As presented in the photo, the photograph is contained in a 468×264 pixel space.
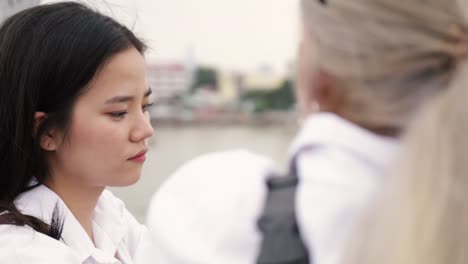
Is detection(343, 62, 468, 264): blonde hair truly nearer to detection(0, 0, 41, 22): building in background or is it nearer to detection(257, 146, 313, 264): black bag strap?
detection(257, 146, 313, 264): black bag strap

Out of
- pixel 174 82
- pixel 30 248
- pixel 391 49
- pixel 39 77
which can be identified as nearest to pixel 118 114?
pixel 39 77

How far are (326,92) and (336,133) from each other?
39mm

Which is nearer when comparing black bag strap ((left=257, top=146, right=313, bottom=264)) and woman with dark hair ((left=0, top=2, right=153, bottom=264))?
black bag strap ((left=257, top=146, right=313, bottom=264))

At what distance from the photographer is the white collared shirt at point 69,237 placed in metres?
1.01

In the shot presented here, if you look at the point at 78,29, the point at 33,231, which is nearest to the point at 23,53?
the point at 78,29

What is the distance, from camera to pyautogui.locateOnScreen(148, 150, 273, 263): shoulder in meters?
0.61

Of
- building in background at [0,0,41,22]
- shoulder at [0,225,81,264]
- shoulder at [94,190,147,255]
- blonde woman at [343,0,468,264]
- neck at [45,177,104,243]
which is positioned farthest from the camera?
building in background at [0,0,41,22]

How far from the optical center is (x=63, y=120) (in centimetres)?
106

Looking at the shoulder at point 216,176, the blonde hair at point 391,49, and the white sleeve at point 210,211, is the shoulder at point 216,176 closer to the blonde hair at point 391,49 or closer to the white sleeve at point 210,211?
the white sleeve at point 210,211

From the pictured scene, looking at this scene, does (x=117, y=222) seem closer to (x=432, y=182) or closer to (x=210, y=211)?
(x=210, y=211)

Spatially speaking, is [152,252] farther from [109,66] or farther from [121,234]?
[121,234]

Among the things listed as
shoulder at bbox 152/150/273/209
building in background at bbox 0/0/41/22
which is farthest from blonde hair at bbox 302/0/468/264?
building in background at bbox 0/0/41/22

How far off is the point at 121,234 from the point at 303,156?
683mm

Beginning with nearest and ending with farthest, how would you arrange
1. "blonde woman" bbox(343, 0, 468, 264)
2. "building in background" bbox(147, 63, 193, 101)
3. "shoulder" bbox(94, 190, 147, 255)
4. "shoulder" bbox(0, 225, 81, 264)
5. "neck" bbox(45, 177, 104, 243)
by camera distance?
"blonde woman" bbox(343, 0, 468, 264) < "shoulder" bbox(0, 225, 81, 264) < "neck" bbox(45, 177, 104, 243) < "shoulder" bbox(94, 190, 147, 255) < "building in background" bbox(147, 63, 193, 101)
